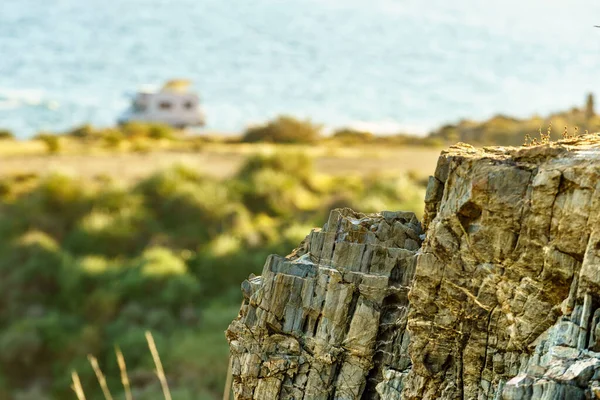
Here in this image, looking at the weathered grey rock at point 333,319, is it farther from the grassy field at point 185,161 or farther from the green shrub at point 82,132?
the green shrub at point 82,132

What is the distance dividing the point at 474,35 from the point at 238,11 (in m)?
23.3

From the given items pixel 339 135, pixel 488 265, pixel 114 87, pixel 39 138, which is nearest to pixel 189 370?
pixel 488 265

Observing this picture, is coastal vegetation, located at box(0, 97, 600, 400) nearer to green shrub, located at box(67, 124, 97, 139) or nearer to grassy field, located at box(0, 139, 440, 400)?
grassy field, located at box(0, 139, 440, 400)

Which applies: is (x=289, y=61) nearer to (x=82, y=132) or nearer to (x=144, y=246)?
(x=82, y=132)

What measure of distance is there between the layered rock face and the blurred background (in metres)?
2.45

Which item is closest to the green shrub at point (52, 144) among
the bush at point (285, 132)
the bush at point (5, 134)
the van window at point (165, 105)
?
the bush at point (5, 134)

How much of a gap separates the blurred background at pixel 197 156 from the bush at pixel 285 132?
61mm

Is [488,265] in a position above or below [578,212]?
below

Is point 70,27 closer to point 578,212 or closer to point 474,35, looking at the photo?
point 474,35

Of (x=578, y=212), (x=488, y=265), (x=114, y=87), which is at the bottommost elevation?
(x=114, y=87)

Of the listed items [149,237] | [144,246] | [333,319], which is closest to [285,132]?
[149,237]

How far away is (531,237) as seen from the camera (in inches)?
107

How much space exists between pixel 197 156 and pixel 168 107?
648 inches

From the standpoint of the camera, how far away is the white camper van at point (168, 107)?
131 ft
